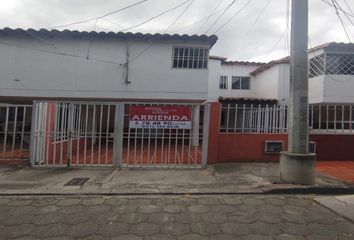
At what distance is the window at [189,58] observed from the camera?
513 inches

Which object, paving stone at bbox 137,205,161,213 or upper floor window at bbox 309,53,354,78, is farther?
upper floor window at bbox 309,53,354,78

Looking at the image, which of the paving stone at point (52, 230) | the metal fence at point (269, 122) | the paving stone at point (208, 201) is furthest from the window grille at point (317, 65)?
the paving stone at point (52, 230)

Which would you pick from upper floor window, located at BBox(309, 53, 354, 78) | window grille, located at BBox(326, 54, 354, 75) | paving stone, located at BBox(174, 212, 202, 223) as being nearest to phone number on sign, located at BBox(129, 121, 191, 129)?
paving stone, located at BBox(174, 212, 202, 223)

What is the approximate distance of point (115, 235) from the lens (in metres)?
4.17

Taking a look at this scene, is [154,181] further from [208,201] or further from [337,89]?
[337,89]

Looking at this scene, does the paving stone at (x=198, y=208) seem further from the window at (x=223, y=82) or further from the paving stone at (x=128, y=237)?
the window at (x=223, y=82)

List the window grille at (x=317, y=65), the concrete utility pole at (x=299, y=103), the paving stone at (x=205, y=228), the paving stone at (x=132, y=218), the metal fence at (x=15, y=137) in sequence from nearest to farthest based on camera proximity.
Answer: the paving stone at (x=205, y=228) < the paving stone at (x=132, y=218) < the concrete utility pole at (x=299, y=103) < the metal fence at (x=15, y=137) < the window grille at (x=317, y=65)

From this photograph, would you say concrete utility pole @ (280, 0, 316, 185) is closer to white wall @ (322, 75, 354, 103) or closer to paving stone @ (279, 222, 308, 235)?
paving stone @ (279, 222, 308, 235)

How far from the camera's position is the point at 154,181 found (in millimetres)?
7203

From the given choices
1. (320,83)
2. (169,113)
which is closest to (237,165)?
(169,113)

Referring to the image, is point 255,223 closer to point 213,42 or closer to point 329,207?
point 329,207

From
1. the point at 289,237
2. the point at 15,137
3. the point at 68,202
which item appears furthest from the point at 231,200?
the point at 15,137

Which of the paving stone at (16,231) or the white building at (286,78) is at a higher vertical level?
the white building at (286,78)

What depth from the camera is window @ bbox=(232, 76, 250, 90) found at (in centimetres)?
2134
